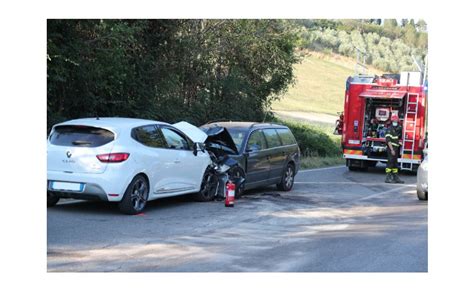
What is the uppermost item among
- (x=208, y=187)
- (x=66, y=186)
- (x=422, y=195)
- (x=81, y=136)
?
(x=81, y=136)

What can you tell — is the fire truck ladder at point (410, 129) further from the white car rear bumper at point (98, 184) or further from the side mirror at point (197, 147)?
the white car rear bumper at point (98, 184)

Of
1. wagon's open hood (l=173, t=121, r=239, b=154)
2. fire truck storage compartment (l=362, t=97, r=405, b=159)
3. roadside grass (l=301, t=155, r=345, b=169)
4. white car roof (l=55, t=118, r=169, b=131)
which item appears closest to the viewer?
white car roof (l=55, t=118, r=169, b=131)

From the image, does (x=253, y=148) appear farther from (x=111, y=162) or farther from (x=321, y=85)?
(x=321, y=85)

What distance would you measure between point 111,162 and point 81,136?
735 millimetres

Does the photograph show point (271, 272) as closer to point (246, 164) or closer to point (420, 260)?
point (420, 260)

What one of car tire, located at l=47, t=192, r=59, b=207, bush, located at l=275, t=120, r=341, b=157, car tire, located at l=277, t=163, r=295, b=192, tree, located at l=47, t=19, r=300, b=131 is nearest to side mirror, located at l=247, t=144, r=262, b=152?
car tire, located at l=277, t=163, r=295, b=192

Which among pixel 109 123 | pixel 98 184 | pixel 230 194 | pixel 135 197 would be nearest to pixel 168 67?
pixel 230 194

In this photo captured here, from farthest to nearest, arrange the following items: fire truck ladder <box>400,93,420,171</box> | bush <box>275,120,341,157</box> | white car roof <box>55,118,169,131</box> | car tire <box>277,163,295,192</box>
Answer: bush <box>275,120,341,157</box> < fire truck ladder <box>400,93,420,171</box> < car tire <box>277,163,295,192</box> < white car roof <box>55,118,169,131</box>

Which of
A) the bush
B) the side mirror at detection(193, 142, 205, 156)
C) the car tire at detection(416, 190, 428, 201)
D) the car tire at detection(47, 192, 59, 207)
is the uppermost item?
the side mirror at detection(193, 142, 205, 156)

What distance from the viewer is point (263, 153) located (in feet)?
50.6

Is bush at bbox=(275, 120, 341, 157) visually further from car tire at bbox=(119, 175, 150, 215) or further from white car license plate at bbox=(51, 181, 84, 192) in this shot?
white car license plate at bbox=(51, 181, 84, 192)

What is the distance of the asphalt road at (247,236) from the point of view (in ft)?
28.3

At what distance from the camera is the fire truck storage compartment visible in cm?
2308

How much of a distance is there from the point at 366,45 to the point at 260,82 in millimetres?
22528
